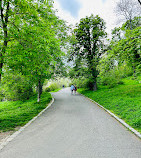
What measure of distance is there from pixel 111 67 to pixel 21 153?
11.4 metres

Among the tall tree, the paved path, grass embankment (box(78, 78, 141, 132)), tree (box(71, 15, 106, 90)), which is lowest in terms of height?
the paved path

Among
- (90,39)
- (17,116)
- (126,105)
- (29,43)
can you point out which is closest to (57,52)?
(29,43)

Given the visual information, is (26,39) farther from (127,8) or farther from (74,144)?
(127,8)

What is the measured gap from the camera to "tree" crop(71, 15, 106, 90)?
20891 millimetres

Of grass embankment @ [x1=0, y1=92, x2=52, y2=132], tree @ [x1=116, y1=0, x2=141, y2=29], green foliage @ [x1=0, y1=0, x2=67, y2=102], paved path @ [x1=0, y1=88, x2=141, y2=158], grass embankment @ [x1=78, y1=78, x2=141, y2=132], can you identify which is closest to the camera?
paved path @ [x1=0, y1=88, x2=141, y2=158]

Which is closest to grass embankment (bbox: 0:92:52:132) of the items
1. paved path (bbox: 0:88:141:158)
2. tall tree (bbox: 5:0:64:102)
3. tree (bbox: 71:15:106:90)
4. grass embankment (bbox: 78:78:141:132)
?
paved path (bbox: 0:88:141:158)

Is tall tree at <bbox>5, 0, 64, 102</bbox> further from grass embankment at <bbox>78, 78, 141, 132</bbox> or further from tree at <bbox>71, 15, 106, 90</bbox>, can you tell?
tree at <bbox>71, 15, 106, 90</bbox>

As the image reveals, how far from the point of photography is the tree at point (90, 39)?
2089cm

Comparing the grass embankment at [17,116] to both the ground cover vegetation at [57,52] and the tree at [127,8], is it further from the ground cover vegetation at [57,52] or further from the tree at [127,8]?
the tree at [127,8]

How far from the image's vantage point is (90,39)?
70.6ft

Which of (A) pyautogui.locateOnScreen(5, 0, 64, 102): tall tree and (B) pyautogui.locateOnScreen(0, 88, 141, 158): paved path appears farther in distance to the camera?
(A) pyautogui.locateOnScreen(5, 0, 64, 102): tall tree

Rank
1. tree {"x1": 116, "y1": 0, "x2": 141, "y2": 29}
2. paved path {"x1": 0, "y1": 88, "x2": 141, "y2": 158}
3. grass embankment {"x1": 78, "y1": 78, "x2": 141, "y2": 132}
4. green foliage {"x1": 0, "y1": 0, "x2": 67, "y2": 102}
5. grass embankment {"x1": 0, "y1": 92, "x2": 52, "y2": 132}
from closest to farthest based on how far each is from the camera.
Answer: paved path {"x1": 0, "y1": 88, "x2": 141, "y2": 158}
green foliage {"x1": 0, "y1": 0, "x2": 67, "y2": 102}
grass embankment {"x1": 0, "y1": 92, "x2": 52, "y2": 132}
grass embankment {"x1": 78, "y1": 78, "x2": 141, "y2": 132}
tree {"x1": 116, "y1": 0, "x2": 141, "y2": 29}

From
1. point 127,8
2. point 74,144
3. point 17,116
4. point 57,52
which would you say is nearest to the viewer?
point 74,144

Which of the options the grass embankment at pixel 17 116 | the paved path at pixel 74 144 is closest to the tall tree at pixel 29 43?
the grass embankment at pixel 17 116
